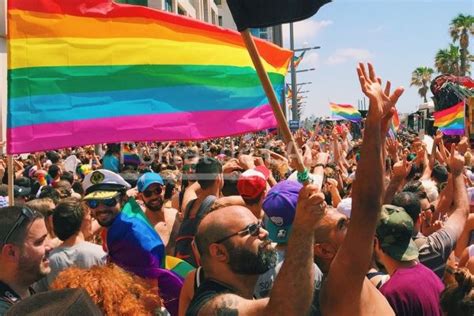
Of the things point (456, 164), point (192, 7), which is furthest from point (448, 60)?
point (456, 164)

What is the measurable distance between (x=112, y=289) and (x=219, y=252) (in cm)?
51

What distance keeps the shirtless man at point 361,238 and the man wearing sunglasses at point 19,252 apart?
1.39 metres

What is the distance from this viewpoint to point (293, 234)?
2137mm

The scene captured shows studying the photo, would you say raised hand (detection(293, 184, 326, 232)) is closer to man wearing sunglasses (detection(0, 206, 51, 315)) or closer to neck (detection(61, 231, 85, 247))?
man wearing sunglasses (detection(0, 206, 51, 315))

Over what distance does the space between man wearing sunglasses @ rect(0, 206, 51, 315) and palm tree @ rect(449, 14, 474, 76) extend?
194 ft

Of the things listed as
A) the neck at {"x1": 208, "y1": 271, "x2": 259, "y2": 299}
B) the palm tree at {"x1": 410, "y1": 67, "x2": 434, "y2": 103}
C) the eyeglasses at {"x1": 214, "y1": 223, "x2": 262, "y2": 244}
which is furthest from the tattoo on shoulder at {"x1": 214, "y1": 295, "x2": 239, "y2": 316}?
the palm tree at {"x1": 410, "y1": 67, "x2": 434, "y2": 103}

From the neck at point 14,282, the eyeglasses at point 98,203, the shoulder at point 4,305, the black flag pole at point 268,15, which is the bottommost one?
the shoulder at point 4,305

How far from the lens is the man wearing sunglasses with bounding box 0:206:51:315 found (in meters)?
2.76

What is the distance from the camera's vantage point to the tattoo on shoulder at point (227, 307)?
7.13 feet

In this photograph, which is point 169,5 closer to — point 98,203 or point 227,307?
point 98,203

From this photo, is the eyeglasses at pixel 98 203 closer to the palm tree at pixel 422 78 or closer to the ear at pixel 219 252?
the ear at pixel 219 252

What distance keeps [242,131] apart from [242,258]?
2275mm

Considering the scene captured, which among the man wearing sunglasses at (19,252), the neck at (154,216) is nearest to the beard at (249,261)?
the man wearing sunglasses at (19,252)

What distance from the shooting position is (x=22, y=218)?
9.31 feet
